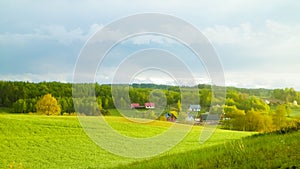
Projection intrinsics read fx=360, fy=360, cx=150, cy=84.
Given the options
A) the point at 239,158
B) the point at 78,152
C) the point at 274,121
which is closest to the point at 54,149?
the point at 78,152

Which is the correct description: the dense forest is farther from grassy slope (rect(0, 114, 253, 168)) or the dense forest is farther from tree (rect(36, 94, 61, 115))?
grassy slope (rect(0, 114, 253, 168))

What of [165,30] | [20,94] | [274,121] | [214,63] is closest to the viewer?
[214,63]

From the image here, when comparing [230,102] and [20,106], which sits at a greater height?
[230,102]

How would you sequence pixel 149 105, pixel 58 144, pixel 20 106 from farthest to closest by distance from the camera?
pixel 20 106, pixel 58 144, pixel 149 105

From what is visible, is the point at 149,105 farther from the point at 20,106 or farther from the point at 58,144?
the point at 20,106

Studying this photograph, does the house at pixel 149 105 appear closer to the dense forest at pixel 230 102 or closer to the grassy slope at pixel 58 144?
the dense forest at pixel 230 102

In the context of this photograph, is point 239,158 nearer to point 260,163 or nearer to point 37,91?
point 260,163

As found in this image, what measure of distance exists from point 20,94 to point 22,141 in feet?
269

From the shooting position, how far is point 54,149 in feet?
125

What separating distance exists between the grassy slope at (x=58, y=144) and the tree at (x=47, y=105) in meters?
48.7

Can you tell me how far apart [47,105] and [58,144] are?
6837 cm

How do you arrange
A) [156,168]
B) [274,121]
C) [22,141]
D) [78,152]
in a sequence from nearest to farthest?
[156,168], [78,152], [22,141], [274,121]

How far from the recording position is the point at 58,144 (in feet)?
135

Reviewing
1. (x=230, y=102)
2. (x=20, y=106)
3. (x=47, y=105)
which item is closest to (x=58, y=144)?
(x=230, y=102)
